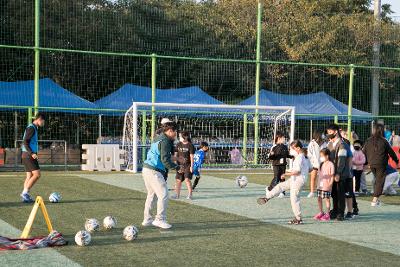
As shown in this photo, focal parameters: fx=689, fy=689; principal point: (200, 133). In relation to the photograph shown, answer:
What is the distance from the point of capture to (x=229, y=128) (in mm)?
28656

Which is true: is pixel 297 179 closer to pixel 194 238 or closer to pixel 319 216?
pixel 319 216

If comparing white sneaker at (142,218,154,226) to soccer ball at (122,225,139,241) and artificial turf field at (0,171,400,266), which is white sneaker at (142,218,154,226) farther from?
soccer ball at (122,225,139,241)

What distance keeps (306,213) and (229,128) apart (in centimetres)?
1466

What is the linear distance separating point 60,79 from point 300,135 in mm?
11499

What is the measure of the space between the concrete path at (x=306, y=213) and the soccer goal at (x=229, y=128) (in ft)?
20.2

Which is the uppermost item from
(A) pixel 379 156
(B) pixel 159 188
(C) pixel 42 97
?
(C) pixel 42 97

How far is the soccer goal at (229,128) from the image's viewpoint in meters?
26.4

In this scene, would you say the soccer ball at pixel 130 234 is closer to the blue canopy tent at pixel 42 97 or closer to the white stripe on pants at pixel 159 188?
the white stripe on pants at pixel 159 188

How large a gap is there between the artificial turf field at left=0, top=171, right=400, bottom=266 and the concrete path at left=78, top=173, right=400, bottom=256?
38mm

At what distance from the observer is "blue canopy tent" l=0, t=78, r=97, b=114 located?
27.1m

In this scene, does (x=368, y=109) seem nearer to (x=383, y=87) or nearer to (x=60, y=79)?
(x=383, y=87)

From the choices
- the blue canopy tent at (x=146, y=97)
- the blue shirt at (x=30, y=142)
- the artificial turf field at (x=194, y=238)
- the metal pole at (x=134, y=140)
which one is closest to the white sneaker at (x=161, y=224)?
the artificial turf field at (x=194, y=238)

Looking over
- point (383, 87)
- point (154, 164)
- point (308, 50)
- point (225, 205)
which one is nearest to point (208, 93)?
point (308, 50)

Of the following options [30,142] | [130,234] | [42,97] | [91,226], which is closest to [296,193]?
[130,234]
